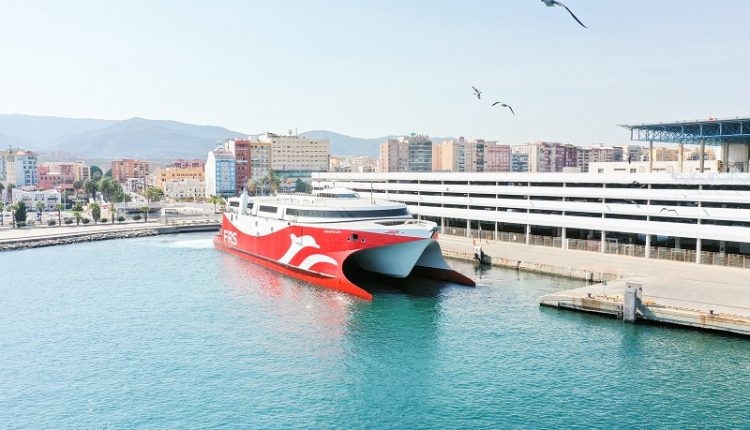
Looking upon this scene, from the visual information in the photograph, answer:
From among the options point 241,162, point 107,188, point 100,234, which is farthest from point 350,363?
point 241,162

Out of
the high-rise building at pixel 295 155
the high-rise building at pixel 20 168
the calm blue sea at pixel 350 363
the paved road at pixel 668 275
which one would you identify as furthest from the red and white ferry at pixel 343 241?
the high-rise building at pixel 20 168

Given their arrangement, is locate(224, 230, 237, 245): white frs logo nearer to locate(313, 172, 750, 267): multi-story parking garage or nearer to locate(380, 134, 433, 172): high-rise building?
locate(313, 172, 750, 267): multi-story parking garage

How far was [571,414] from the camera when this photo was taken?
17.1 m

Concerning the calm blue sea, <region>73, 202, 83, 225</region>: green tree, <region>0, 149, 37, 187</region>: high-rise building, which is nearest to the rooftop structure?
the calm blue sea

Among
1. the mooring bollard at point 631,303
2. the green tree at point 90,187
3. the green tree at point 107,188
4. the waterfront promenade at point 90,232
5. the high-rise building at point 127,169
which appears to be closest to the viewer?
the mooring bollard at point 631,303

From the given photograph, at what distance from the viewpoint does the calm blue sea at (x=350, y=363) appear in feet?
56.5

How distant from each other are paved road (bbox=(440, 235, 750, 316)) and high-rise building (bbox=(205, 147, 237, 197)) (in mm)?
94919

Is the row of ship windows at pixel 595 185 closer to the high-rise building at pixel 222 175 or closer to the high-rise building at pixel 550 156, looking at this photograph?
the high-rise building at pixel 222 175

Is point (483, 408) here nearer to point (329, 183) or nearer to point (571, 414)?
point (571, 414)

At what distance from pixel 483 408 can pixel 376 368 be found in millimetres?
4541

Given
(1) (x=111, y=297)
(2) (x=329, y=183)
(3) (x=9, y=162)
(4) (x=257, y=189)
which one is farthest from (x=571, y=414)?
(3) (x=9, y=162)

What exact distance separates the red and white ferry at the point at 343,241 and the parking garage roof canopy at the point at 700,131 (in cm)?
1814

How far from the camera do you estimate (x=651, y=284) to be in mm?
29484

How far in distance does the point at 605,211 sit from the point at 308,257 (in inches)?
772
